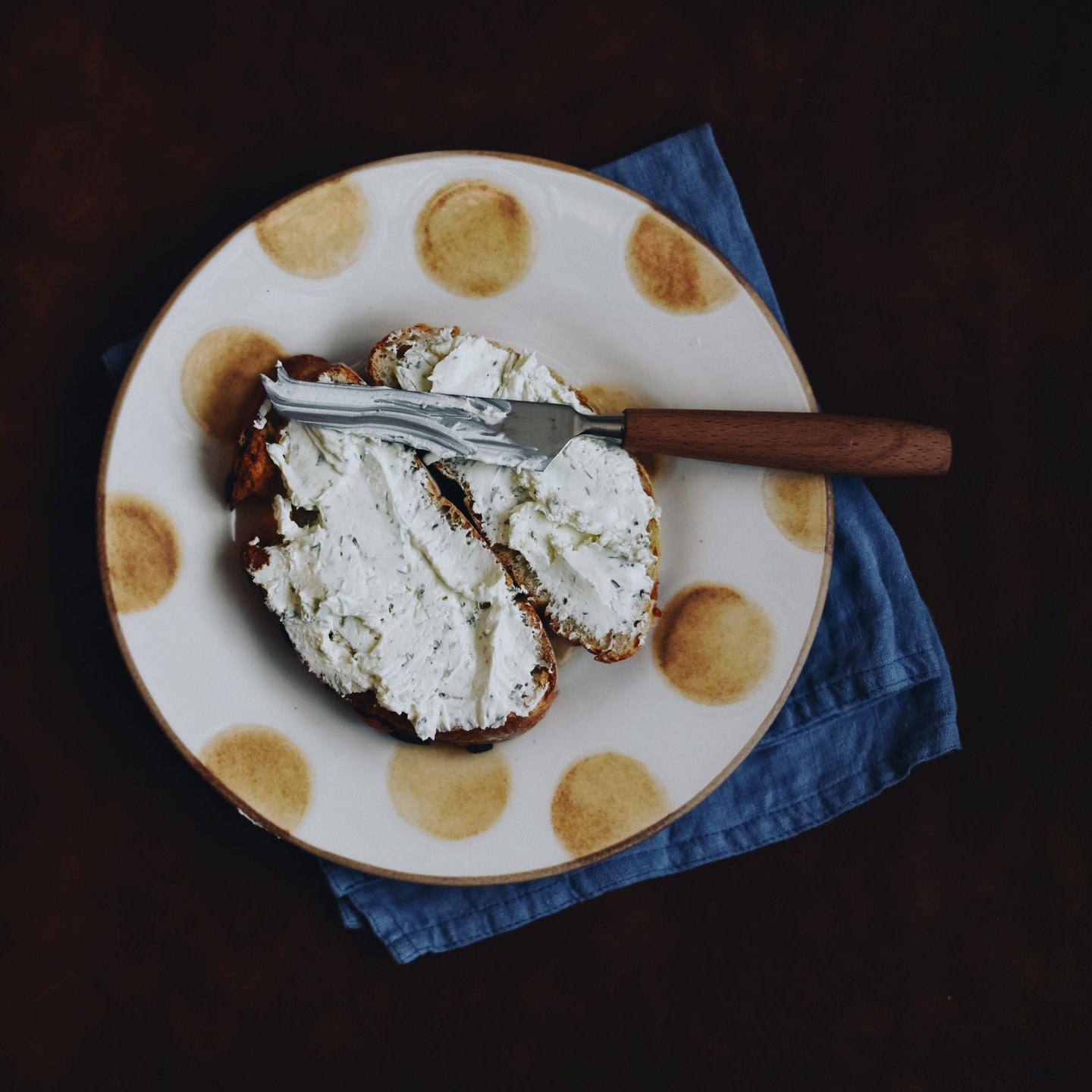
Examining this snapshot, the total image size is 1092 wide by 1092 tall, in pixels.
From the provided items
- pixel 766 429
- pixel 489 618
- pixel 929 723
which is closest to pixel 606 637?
pixel 489 618

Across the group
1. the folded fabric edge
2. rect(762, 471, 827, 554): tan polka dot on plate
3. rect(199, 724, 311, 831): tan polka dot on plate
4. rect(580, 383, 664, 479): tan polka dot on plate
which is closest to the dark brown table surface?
the folded fabric edge

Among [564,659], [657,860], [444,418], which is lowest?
[657,860]

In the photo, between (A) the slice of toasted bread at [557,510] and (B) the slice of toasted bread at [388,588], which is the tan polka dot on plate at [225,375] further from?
(A) the slice of toasted bread at [557,510]

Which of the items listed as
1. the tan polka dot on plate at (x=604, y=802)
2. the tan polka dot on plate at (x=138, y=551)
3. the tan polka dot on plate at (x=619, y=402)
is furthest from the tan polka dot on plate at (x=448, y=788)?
the tan polka dot on plate at (x=619, y=402)

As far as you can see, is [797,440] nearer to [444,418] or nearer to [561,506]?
[561,506]

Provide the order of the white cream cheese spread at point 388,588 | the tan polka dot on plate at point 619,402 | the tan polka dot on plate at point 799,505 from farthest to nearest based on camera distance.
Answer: the tan polka dot on plate at point 619,402, the tan polka dot on plate at point 799,505, the white cream cheese spread at point 388,588

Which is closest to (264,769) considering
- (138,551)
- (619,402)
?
(138,551)

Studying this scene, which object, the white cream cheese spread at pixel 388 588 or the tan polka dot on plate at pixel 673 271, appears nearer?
the white cream cheese spread at pixel 388 588
